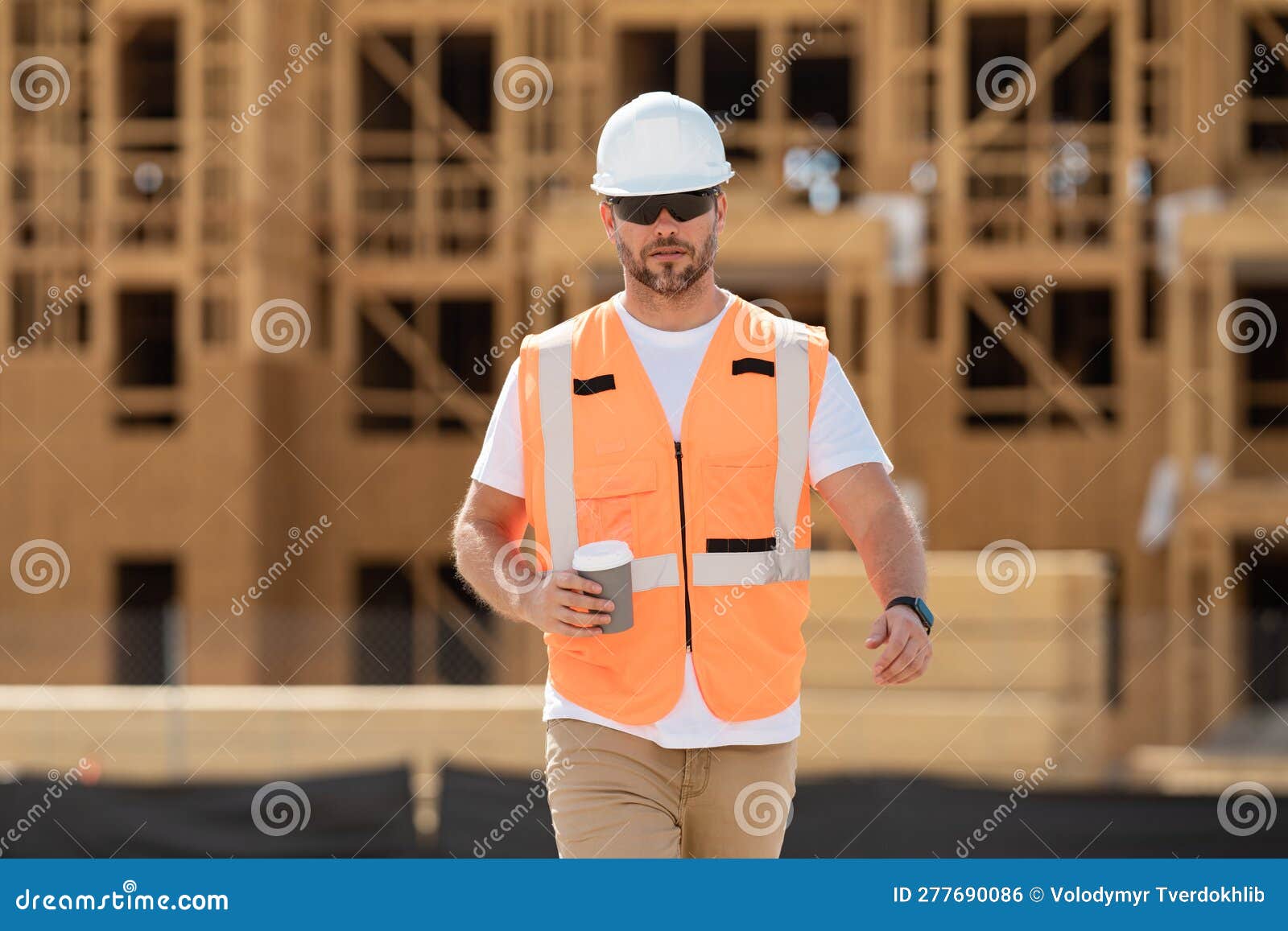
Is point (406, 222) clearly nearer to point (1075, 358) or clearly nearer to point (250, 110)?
point (250, 110)

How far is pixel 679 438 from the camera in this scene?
11.4 ft

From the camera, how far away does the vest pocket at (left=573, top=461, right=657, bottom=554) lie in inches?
136

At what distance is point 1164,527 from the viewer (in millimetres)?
19406

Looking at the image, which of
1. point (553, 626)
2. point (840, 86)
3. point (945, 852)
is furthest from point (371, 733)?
point (840, 86)

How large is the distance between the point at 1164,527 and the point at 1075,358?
12.0 ft
